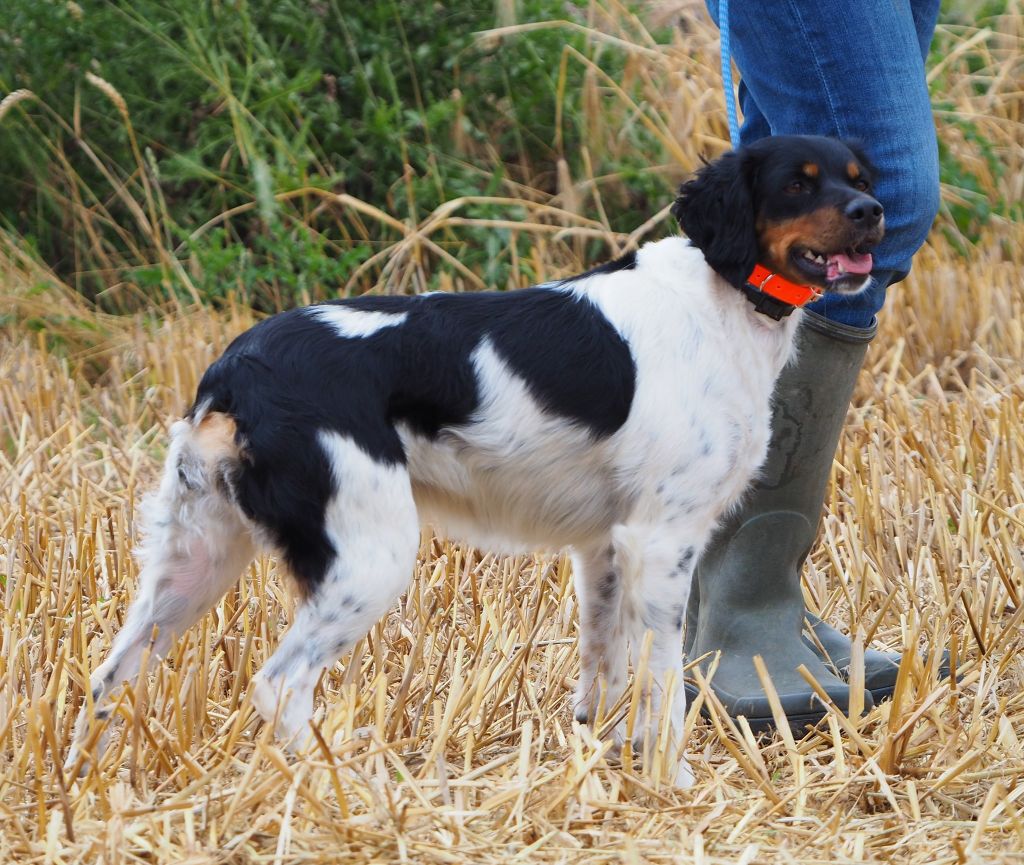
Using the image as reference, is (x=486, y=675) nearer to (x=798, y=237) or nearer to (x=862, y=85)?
(x=798, y=237)

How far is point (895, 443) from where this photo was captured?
166 inches

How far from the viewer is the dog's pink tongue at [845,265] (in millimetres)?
2801

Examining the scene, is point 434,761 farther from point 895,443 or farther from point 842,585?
point 895,443

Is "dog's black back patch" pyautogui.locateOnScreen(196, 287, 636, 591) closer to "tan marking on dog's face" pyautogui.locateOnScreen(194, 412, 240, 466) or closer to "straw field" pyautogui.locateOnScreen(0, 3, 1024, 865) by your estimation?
"tan marking on dog's face" pyautogui.locateOnScreen(194, 412, 240, 466)

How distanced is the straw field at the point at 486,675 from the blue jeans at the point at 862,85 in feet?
2.72

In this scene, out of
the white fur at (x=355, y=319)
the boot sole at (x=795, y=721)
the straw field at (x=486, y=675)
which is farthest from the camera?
the boot sole at (x=795, y=721)

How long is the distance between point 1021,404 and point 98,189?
4.05 m

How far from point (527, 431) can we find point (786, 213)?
0.68 m

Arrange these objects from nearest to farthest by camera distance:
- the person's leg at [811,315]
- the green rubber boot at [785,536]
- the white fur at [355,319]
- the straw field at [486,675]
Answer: the straw field at [486,675] → the white fur at [355,319] → the person's leg at [811,315] → the green rubber boot at [785,536]

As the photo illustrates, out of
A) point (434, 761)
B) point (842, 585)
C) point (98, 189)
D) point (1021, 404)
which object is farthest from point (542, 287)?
point (98, 189)

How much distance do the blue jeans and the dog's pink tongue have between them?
213 millimetres

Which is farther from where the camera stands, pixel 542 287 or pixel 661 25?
pixel 661 25

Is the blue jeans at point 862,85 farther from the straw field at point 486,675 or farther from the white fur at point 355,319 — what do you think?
the white fur at point 355,319

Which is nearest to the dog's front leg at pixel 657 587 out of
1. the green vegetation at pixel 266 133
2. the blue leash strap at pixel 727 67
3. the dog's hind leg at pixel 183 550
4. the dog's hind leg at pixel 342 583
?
the dog's hind leg at pixel 342 583
